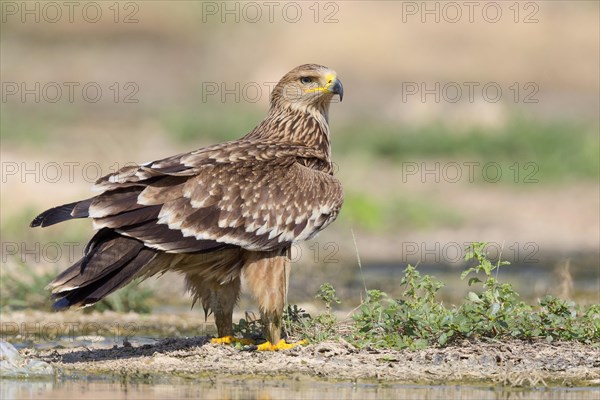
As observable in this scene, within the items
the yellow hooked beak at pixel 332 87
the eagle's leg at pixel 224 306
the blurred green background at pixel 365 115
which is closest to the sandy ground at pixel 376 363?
the eagle's leg at pixel 224 306

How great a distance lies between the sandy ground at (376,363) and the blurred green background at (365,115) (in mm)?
2018

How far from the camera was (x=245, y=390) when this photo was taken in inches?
297

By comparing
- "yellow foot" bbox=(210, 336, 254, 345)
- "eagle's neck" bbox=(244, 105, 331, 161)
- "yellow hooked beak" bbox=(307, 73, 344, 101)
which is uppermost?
"yellow hooked beak" bbox=(307, 73, 344, 101)

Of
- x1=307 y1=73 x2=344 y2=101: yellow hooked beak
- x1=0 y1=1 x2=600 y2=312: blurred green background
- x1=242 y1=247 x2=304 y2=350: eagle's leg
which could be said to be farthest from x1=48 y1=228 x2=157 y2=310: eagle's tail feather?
x1=0 y1=1 x2=600 y2=312: blurred green background

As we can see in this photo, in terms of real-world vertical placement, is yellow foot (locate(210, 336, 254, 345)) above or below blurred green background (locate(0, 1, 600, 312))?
A: below

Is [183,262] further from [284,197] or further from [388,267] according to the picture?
[388,267]

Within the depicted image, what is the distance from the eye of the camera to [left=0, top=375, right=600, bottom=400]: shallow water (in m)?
7.31

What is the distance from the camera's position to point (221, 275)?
8.71 metres

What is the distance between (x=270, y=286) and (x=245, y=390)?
1181 millimetres

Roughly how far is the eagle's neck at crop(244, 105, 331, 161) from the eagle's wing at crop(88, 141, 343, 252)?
0.53 m

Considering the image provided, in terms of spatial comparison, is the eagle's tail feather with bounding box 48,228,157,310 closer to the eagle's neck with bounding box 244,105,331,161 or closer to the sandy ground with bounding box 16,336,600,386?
the sandy ground with bounding box 16,336,600,386

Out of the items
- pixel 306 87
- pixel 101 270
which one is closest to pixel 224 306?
pixel 101 270

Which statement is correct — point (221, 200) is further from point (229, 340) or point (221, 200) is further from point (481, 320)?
point (481, 320)

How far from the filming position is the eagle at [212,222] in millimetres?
8094
